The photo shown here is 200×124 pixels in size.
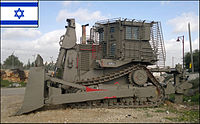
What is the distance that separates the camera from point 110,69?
33.2 feet

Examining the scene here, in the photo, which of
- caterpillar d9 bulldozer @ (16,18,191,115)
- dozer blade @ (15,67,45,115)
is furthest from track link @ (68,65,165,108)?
dozer blade @ (15,67,45,115)

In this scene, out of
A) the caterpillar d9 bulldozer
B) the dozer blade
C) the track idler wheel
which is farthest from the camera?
the track idler wheel

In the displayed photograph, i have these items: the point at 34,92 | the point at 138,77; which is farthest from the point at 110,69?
the point at 34,92

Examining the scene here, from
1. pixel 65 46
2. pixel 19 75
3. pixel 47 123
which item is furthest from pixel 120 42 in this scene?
pixel 19 75

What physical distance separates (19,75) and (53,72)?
21886 mm

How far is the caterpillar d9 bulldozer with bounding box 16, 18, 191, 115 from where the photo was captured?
898 centimetres

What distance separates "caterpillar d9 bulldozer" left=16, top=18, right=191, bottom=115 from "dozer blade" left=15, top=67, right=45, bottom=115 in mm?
156

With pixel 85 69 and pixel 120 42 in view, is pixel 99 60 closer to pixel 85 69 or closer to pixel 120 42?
pixel 85 69

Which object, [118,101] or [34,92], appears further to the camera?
[118,101]

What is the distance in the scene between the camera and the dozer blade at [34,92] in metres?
8.02

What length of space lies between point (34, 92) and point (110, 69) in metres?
4.32

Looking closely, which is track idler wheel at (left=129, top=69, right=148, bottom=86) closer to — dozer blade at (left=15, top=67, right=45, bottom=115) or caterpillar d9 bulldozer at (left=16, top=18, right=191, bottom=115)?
caterpillar d9 bulldozer at (left=16, top=18, right=191, bottom=115)

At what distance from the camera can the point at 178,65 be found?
11.0 metres

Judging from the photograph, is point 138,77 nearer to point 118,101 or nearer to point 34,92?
point 118,101
